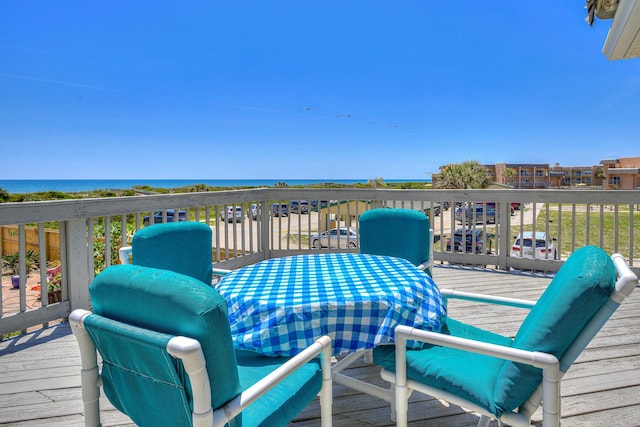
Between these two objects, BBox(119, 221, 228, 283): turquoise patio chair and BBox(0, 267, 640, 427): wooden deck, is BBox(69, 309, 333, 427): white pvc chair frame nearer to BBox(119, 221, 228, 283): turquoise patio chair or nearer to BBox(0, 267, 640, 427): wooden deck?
BBox(0, 267, 640, 427): wooden deck

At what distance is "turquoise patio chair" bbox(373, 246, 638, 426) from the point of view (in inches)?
37.6

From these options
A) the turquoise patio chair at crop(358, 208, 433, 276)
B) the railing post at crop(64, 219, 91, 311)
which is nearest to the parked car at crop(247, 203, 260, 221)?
the railing post at crop(64, 219, 91, 311)

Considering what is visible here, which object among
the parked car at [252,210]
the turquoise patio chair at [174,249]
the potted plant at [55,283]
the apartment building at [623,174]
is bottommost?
the potted plant at [55,283]

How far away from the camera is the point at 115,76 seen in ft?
136

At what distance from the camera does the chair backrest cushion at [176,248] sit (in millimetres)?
1937

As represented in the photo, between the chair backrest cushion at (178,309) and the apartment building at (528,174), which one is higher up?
the apartment building at (528,174)

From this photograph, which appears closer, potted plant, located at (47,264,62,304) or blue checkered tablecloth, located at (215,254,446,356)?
blue checkered tablecloth, located at (215,254,446,356)

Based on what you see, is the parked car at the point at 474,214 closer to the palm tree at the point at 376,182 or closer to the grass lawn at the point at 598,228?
the grass lawn at the point at 598,228

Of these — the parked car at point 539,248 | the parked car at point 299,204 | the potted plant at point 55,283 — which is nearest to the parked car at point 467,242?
the parked car at point 539,248

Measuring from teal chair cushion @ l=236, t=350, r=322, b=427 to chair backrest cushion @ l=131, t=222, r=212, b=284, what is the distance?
89cm

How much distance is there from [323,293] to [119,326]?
0.80 meters

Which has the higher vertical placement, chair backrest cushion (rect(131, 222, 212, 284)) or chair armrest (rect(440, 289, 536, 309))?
chair backrest cushion (rect(131, 222, 212, 284))

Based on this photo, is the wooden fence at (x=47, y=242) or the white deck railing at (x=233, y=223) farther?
the wooden fence at (x=47, y=242)

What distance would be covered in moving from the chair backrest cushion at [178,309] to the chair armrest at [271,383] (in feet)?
0.07
